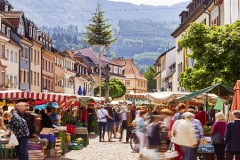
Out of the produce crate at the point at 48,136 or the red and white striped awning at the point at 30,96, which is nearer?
the produce crate at the point at 48,136

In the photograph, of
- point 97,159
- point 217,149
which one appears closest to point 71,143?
point 97,159

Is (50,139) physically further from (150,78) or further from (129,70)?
(150,78)

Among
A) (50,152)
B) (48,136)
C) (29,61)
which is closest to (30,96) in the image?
(48,136)

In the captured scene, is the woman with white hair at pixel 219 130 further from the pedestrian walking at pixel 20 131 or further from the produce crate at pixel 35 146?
the produce crate at pixel 35 146

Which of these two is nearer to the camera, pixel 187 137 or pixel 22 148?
pixel 187 137

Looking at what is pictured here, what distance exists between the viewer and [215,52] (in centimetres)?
2142

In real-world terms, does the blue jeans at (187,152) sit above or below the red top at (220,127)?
below

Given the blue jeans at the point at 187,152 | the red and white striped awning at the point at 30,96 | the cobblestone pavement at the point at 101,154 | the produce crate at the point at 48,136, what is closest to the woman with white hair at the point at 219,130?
the blue jeans at the point at 187,152

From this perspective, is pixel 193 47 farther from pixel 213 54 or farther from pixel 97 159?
pixel 97 159

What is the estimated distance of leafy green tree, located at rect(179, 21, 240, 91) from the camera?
21.0 metres

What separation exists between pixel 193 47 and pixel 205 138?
7.77 metres

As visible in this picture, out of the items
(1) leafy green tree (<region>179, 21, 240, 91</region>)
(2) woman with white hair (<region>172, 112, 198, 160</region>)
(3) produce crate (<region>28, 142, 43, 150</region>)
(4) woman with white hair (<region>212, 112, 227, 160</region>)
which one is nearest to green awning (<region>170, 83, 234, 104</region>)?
(1) leafy green tree (<region>179, 21, 240, 91</region>)

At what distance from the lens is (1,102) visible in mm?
31438

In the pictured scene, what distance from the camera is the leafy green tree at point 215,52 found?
21.0 meters
